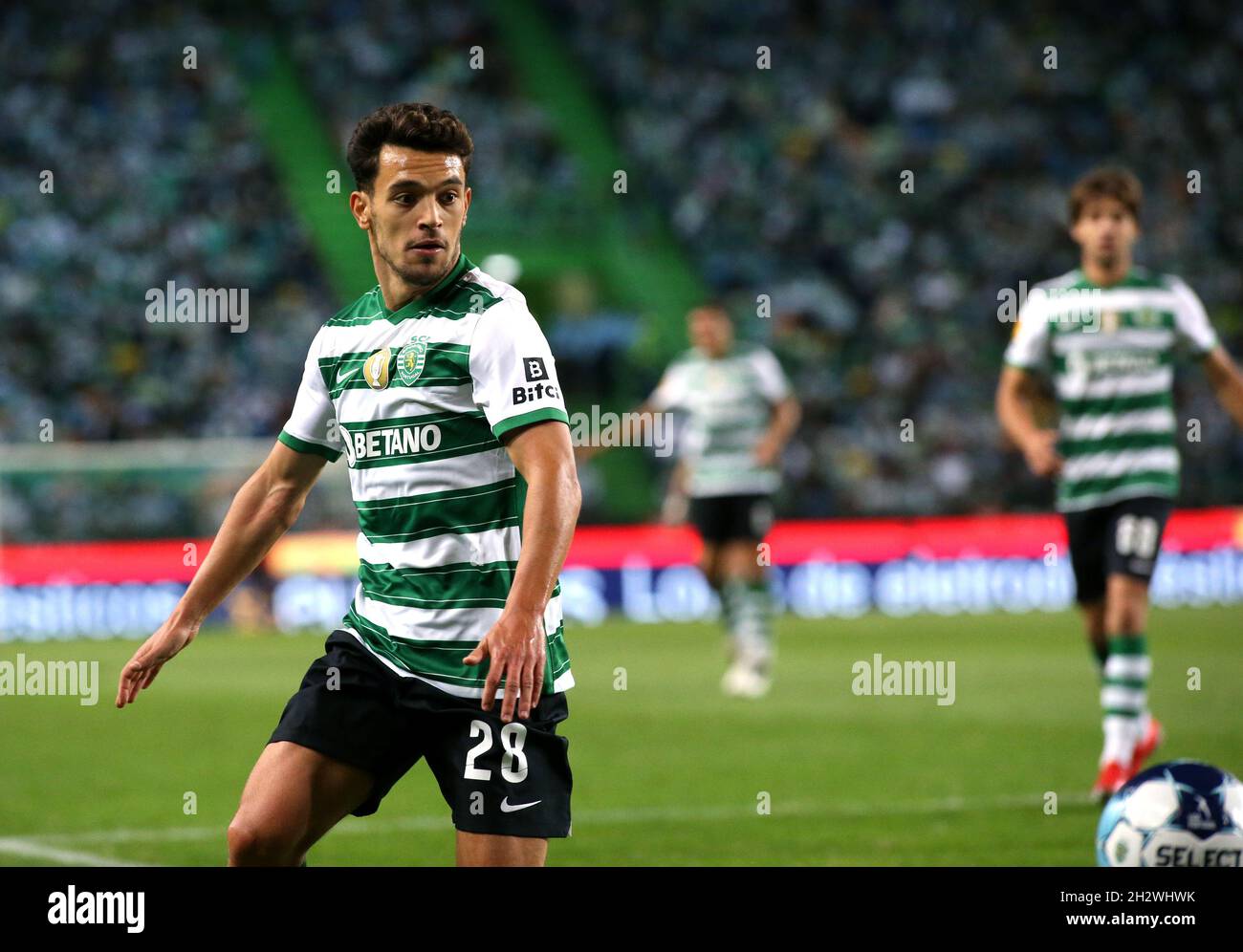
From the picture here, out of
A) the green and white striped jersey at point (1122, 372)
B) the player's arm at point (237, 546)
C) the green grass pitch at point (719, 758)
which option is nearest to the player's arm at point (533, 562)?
the player's arm at point (237, 546)

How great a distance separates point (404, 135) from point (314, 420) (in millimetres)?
771

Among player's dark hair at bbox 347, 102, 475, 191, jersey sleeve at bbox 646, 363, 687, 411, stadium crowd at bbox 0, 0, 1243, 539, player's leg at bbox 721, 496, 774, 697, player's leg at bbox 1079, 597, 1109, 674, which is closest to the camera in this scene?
player's dark hair at bbox 347, 102, 475, 191

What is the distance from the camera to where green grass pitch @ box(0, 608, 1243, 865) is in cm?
693

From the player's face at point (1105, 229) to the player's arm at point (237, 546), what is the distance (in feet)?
14.2

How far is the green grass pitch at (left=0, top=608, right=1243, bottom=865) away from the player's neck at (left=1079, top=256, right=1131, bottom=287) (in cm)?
222

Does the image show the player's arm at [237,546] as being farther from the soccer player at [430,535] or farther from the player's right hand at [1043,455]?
the player's right hand at [1043,455]

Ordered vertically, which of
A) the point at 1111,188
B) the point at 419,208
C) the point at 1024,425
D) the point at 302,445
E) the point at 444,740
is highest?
the point at 1111,188

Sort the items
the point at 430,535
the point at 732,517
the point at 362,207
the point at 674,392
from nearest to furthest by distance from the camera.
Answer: the point at 430,535, the point at 362,207, the point at 732,517, the point at 674,392

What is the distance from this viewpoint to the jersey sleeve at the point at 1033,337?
8.16 meters

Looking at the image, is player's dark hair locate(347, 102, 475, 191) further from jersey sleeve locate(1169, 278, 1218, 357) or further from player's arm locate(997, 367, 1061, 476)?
jersey sleeve locate(1169, 278, 1218, 357)

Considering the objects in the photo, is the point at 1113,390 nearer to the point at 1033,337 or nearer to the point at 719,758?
the point at 1033,337

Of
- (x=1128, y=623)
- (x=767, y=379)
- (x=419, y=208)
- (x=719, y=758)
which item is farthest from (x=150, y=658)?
(x=767, y=379)

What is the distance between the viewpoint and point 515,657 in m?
3.79

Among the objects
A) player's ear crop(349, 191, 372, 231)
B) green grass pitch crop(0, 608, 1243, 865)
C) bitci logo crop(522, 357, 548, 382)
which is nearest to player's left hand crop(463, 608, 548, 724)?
bitci logo crop(522, 357, 548, 382)
